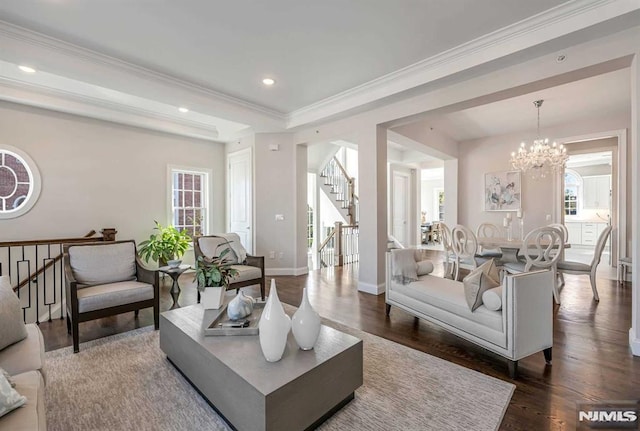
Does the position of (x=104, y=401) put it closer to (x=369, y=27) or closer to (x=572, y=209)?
(x=369, y=27)

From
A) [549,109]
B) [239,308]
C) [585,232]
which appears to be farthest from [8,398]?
[585,232]

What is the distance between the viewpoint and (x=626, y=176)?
4938 mm

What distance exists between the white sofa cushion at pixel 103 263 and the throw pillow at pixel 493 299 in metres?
3.62

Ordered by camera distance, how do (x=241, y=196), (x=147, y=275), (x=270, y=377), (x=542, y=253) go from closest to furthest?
(x=270, y=377)
(x=147, y=275)
(x=542, y=253)
(x=241, y=196)

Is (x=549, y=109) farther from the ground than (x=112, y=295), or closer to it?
farther from the ground

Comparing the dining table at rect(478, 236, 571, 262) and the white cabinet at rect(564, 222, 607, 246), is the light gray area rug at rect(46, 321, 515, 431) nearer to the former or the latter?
the dining table at rect(478, 236, 571, 262)

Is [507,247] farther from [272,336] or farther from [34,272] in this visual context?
[34,272]

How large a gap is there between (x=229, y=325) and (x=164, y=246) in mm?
3805

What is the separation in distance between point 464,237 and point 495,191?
2.84 metres

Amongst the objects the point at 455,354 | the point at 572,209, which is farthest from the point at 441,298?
the point at 572,209

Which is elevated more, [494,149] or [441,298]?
[494,149]

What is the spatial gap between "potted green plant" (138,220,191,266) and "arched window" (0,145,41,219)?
163cm

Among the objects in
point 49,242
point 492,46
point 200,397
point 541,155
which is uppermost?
point 492,46

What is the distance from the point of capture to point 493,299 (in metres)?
2.24
